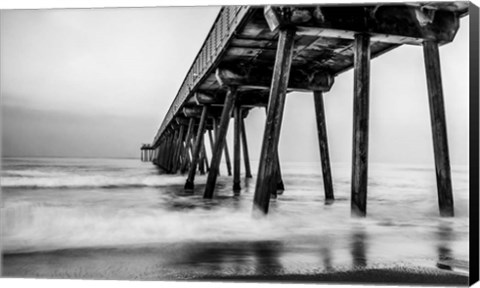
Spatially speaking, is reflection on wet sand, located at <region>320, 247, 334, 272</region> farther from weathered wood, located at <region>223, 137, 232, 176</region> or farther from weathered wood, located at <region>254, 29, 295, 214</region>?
weathered wood, located at <region>223, 137, 232, 176</region>

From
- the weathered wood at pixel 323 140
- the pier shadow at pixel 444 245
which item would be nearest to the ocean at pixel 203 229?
the pier shadow at pixel 444 245

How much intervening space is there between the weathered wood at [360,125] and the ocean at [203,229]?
0.13 metres

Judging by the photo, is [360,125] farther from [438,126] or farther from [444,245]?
[444,245]

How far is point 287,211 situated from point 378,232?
1149 mm

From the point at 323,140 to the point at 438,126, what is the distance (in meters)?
2.20

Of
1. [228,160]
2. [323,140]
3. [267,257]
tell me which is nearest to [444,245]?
[267,257]

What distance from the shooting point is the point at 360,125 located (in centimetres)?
639

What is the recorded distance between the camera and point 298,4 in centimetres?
606

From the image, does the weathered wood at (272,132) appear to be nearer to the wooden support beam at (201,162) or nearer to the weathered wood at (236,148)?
the weathered wood at (236,148)

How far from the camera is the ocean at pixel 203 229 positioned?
5.75 metres

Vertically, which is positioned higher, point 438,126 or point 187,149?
point 438,126

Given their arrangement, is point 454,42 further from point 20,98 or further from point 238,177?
point 20,98

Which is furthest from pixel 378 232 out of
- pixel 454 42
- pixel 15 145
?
pixel 15 145

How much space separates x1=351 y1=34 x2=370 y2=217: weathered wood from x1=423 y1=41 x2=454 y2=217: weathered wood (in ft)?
2.20
